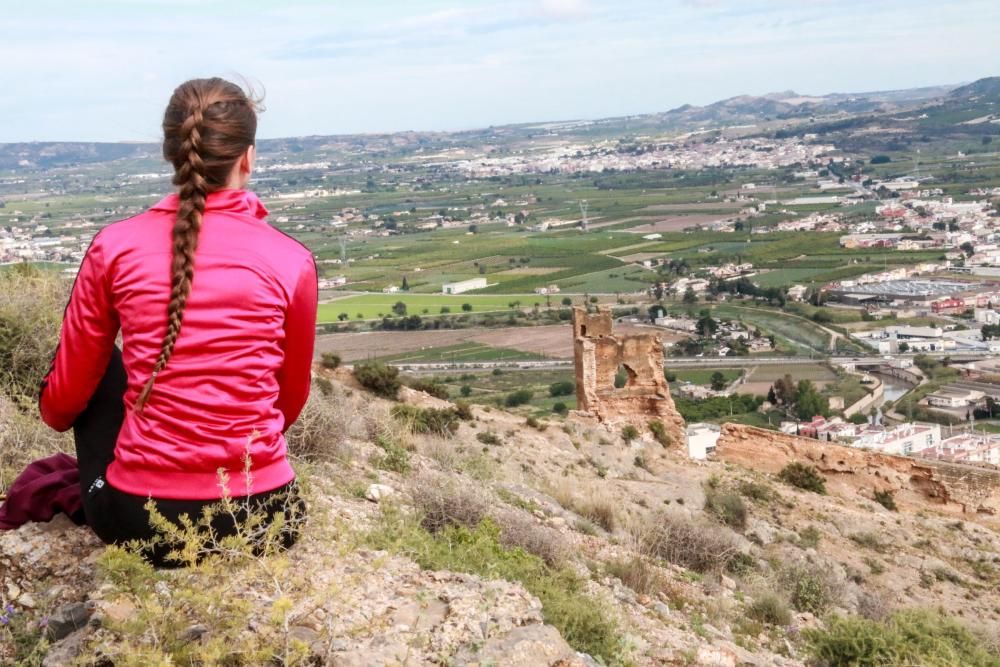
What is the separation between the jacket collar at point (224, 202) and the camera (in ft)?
9.95

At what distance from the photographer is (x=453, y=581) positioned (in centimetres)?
383

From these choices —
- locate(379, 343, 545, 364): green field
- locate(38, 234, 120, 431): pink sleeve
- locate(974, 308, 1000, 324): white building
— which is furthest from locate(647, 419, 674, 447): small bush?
locate(974, 308, 1000, 324): white building

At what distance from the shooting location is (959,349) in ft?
164

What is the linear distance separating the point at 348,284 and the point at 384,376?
49896 mm

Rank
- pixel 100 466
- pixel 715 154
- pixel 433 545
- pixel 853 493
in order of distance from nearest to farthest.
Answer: pixel 100 466, pixel 433 545, pixel 853 493, pixel 715 154

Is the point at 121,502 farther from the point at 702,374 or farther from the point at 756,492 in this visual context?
the point at 702,374

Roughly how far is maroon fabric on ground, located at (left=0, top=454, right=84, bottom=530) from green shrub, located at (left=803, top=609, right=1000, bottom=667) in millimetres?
4127

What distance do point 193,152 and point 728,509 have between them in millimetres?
10356

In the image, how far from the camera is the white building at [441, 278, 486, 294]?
207 ft

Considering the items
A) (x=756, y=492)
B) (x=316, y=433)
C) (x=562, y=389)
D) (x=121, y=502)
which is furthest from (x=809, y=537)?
(x=562, y=389)

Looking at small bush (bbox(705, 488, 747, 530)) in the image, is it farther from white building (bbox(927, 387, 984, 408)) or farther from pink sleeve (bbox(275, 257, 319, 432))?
white building (bbox(927, 387, 984, 408))

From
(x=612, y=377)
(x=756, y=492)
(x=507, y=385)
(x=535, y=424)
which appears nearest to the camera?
(x=756, y=492)

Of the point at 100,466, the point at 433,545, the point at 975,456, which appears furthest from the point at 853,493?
the point at 100,466

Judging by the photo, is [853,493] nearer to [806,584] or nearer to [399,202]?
[806,584]
